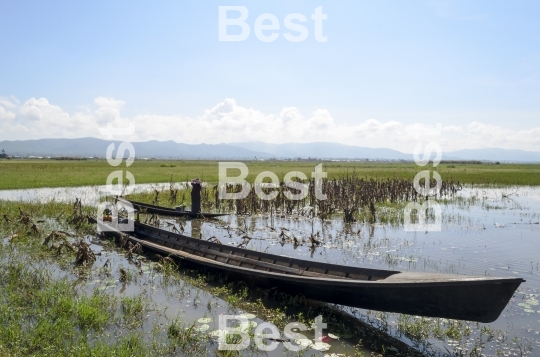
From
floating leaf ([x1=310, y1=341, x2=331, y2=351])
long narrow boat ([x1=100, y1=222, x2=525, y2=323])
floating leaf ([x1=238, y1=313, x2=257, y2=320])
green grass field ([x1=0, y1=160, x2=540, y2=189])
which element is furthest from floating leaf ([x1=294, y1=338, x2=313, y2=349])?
green grass field ([x1=0, y1=160, x2=540, y2=189])

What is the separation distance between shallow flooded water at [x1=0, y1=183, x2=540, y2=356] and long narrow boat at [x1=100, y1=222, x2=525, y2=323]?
0.65 meters

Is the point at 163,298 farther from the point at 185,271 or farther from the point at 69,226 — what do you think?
the point at 69,226

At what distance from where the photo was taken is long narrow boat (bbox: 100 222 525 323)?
4871 millimetres

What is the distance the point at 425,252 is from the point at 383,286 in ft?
18.8

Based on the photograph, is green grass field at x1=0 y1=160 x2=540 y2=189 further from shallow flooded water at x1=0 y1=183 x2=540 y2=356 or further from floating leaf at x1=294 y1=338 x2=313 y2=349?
floating leaf at x1=294 y1=338 x2=313 y2=349

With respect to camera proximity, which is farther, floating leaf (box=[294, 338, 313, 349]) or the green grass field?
the green grass field

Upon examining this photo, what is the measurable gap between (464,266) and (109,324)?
7.48m

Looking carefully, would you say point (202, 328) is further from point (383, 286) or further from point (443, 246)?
point (443, 246)

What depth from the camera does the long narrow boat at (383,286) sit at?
4871 millimetres

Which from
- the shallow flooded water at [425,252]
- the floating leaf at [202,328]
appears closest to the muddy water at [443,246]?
the shallow flooded water at [425,252]

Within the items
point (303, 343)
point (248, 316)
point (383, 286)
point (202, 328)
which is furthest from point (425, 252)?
point (202, 328)

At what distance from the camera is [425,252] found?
10.6 m

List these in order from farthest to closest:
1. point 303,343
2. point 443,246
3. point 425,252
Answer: point 443,246 → point 425,252 → point 303,343

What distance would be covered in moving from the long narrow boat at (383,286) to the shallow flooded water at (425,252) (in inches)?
25.6
